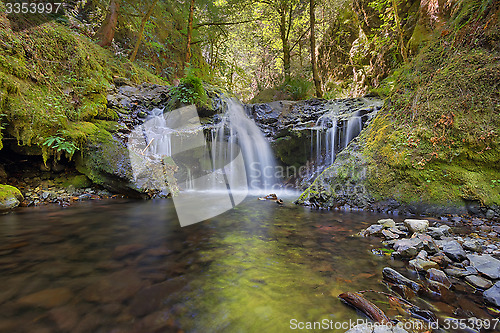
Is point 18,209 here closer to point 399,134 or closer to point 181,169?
point 181,169

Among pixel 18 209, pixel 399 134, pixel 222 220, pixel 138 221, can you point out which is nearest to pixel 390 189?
pixel 399 134

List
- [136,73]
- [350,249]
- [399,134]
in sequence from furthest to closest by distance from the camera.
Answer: [136,73] → [399,134] → [350,249]

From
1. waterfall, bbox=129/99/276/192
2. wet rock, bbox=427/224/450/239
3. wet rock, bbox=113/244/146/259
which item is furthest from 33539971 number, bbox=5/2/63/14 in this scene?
wet rock, bbox=427/224/450/239

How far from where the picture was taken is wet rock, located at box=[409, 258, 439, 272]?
6.53 ft

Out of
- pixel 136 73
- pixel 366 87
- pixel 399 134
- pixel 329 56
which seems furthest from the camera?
pixel 329 56

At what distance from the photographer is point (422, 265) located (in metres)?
2.01

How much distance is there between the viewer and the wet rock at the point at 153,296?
154 cm

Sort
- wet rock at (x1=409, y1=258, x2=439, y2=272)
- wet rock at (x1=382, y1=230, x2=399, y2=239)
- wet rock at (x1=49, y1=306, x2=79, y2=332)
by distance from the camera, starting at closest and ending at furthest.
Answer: wet rock at (x1=49, y1=306, x2=79, y2=332), wet rock at (x1=409, y1=258, x2=439, y2=272), wet rock at (x1=382, y1=230, x2=399, y2=239)

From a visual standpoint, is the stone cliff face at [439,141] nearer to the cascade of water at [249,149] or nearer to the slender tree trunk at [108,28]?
the cascade of water at [249,149]

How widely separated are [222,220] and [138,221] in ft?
5.06

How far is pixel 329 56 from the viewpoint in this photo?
13.2 m

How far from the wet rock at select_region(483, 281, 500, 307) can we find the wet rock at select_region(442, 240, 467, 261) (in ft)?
1.45

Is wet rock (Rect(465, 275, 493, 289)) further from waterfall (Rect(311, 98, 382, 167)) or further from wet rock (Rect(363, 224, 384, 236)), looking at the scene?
waterfall (Rect(311, 98, 382, 167))

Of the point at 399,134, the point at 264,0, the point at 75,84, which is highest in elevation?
the point at 264,0
